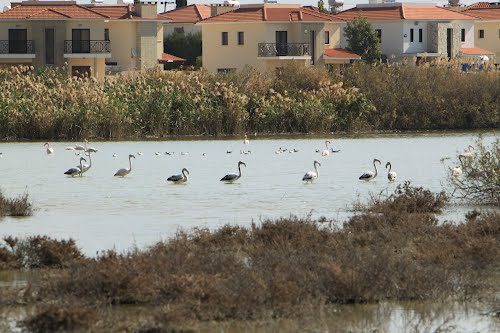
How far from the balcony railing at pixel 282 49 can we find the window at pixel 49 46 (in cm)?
1327

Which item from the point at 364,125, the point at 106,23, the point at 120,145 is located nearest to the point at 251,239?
the point at 120,145

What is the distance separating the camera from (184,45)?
9600 cm

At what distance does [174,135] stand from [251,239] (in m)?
33.5

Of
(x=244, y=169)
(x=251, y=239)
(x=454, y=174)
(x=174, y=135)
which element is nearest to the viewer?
(x=251, y=239)

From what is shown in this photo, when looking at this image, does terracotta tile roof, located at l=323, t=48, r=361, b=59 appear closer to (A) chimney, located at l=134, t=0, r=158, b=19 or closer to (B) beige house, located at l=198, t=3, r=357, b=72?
(B) beige house, located at l=198, t=3, r=357, b=72

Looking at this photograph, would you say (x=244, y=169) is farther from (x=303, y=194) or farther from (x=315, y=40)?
(x=315, y=40)

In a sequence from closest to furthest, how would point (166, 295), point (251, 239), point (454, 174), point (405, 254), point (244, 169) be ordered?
point (166, 295), point (405, 254), point (251, 239), point (454, 174), point (244, 169)

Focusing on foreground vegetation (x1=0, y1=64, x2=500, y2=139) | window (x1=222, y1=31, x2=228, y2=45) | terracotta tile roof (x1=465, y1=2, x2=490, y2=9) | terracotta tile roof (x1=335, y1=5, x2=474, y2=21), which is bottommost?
foreground vegetation (x1=0, y1=64, x2=500, y2=139)

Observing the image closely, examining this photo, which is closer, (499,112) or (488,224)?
(488,224)

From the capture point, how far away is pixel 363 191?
29.2 metres

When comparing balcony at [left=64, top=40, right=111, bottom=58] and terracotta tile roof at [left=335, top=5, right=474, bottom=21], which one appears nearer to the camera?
balcony at [left=64, top=40, right=111, bottom=58]

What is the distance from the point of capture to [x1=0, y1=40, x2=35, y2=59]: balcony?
250 feet

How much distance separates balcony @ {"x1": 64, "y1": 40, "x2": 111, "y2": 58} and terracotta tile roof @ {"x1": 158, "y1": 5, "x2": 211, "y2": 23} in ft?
74.1

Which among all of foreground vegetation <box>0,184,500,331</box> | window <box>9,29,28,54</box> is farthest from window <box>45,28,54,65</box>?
foreground vegetation <box>0,184,500,331</box>
